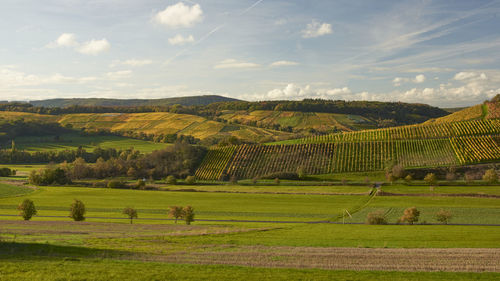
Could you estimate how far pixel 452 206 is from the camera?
195 ft

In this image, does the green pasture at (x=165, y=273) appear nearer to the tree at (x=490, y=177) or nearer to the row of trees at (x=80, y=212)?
the row of trees at (x=80, y=212)

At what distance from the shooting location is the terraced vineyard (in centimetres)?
9657

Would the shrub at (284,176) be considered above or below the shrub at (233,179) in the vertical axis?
above

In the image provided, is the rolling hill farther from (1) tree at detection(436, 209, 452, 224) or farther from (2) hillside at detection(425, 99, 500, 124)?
(1) tree at detection(436, 209, 452, 224)

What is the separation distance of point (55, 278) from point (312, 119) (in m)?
185

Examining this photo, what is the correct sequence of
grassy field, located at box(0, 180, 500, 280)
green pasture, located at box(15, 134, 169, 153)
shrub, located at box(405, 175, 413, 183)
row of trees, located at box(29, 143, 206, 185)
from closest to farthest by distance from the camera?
grassy field, located at box(0, 180, 500, 280) < shrub, located at box(405, 175, 413, 183) < row of trees, located at box(29, 143, 206, 185) < green pasture, located at box(15, 134, 169, 153)

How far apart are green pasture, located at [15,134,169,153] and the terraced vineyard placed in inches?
1843

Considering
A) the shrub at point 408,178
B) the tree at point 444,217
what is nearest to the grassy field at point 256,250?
the tree at point 444,217

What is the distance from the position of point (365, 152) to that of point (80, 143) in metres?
123

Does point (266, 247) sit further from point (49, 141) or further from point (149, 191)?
point (49, 141)

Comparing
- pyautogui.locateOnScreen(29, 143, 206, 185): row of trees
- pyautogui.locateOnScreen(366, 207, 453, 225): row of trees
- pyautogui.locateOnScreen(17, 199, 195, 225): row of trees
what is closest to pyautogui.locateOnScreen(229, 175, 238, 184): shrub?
pyautogui.locateOnScreen(29, 143, 206, 185): row of trees

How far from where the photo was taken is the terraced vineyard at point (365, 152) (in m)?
96.6

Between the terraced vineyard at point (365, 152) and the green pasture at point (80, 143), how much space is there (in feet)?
154

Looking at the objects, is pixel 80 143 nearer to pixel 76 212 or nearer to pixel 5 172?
pixel 5 172
